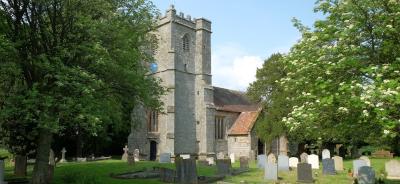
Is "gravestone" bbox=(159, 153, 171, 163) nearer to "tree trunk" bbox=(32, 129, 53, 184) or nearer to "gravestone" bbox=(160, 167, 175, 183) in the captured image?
"gravestone" bbox=(160, 167, 175, 183)

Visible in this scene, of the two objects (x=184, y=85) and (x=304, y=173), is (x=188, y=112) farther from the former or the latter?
(x=304, y=173)

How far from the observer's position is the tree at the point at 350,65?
8.88m

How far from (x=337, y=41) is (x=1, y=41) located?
10.8m

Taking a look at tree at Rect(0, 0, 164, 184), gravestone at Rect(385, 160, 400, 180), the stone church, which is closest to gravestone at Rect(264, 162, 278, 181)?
gravestone at Rect(385, 160, 400, 180)

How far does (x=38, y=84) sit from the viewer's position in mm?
14039

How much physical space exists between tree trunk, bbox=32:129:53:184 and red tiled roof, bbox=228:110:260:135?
29520 mm

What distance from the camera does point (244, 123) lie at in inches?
1774

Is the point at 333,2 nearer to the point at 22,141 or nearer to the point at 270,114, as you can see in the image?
the point at 22,141

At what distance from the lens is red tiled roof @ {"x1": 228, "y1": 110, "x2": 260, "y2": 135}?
1713 inches

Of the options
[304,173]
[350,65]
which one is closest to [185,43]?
[304,173]

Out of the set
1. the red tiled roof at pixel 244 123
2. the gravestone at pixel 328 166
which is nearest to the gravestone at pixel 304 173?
the gravestone at pixel 328 166

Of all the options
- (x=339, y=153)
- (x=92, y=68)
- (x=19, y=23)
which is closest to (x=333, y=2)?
(x=92, y=68)

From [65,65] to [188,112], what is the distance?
89.7 feet

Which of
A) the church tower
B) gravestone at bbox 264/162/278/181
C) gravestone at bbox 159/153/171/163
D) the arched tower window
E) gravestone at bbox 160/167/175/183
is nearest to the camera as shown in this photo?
gravestone at bbox 160/167/175/183
